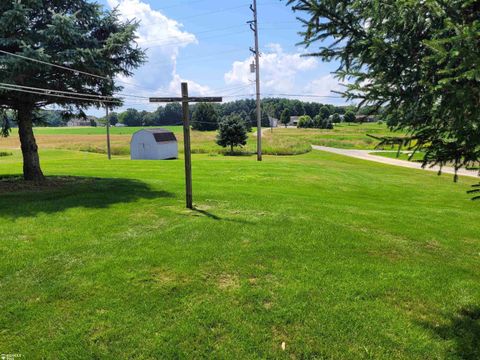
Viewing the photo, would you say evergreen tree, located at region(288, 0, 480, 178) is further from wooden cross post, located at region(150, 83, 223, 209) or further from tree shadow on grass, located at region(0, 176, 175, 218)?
tree shadow on grass, located at region(0, 176, 175, 218)

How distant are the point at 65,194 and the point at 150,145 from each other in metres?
30.4

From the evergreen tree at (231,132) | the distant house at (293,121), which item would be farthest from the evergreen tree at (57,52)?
the distant house at (293,121)

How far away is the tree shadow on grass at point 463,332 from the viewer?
3934mm

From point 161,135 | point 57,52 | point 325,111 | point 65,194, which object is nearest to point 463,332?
point 65,194

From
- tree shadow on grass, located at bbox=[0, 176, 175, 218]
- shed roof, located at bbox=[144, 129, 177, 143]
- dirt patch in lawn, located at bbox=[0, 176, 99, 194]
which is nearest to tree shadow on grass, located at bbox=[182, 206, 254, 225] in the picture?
tree shadow on grass, located at bbox=[0, 176, 175, 218]

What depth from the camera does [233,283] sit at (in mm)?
5301

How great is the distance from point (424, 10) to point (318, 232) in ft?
16.1

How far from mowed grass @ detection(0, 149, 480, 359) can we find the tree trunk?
410 cm

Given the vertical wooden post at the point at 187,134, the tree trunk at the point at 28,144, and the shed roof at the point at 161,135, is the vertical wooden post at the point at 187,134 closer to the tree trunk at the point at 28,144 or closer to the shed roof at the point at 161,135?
the tree trunk at the point at 28,144

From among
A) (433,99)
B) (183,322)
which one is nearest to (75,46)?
(183,322)

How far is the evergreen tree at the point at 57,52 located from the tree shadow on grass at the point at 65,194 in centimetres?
122

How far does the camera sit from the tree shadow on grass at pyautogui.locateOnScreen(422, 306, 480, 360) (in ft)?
12.9

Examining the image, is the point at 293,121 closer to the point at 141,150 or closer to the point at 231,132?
the point at 231,132

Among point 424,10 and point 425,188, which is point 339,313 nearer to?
point 424,10
